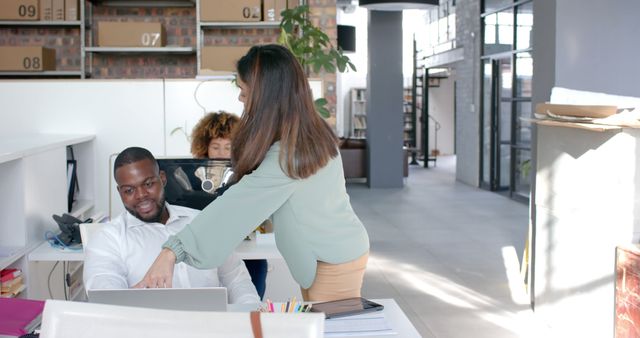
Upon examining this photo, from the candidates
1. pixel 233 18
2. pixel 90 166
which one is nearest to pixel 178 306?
pixel 90 166

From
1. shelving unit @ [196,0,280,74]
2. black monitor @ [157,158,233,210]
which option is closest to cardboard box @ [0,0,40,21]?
shelving unit @ [196,0,280,74]

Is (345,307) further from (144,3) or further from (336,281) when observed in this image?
(144,3)

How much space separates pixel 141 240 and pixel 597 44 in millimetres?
3407

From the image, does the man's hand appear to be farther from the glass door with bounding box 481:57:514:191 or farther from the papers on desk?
the glass door with bounding box 481:57:514:191

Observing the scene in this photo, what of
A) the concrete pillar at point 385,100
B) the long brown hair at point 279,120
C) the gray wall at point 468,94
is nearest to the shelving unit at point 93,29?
the concrete pillar at point 385,100

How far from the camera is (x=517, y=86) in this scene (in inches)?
439

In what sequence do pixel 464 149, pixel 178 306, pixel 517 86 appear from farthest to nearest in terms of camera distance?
pixel 464 149, pixel 517 86, pixel 178 306

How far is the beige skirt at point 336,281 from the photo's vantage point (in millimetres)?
2367

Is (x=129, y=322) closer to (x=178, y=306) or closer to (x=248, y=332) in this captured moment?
(x=248, y=332)

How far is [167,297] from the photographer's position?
181cm

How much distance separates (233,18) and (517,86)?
5.00 metres

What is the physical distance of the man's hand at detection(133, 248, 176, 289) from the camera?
1962mm

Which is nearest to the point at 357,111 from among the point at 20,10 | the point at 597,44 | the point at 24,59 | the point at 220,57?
the point at 20,10

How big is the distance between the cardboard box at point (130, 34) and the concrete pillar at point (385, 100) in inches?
203
